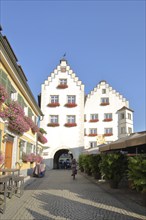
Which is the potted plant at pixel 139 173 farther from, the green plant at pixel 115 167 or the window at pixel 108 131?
the window at pixel 108 131

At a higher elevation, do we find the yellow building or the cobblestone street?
the yellow building

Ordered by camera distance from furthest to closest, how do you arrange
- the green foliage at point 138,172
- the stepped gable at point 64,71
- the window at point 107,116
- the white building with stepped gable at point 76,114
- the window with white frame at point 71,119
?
the window at point 107,116 < the stepped gable at point 64,71 < the window with white frame at point 71,119 < the white building with stepped gable at point 76,114 < the green foliage at point 138,172

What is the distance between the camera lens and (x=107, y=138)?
4059 centimetres

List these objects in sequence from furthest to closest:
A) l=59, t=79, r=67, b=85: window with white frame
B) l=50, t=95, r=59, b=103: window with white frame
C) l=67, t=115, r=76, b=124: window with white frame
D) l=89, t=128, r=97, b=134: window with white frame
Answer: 1. l=89, t=128, r=97, b=134: window with white frame
2. l=59, t=79, r=67, b=85: window with white frame
3. l=50, t=95, r=59, b=103: window with white frame
4. l=67, t=115, r=76, b=124: window with white frame

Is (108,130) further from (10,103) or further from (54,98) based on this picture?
(10,103)

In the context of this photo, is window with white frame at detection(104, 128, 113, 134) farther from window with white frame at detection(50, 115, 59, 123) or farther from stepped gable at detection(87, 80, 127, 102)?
window with white frame at detection(50, 115, 59, 123)

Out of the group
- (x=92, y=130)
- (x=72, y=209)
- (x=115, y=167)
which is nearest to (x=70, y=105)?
(x=92, y=130)

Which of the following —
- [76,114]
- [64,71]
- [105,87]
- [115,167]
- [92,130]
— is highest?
[64,71]

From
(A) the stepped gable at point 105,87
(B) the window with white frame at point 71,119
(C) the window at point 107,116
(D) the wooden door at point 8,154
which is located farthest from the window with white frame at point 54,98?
(D) the wooden door at point 8,154

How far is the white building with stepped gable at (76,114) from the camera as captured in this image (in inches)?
1479

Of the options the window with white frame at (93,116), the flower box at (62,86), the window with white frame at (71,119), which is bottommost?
the window with white frame at (71,119)

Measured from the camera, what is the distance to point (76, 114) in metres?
38.3

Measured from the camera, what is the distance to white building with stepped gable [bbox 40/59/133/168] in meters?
37.6

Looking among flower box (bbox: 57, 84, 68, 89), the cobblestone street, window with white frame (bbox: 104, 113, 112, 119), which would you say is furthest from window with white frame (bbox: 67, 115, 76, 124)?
the cobblestone street
